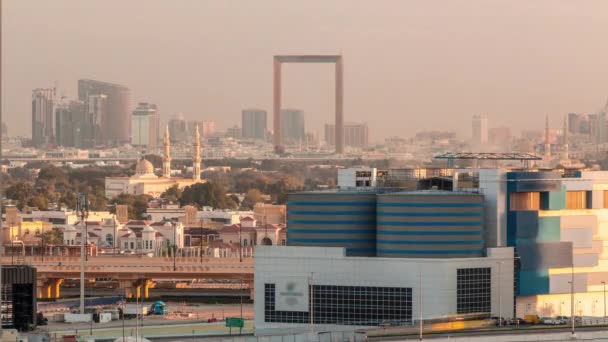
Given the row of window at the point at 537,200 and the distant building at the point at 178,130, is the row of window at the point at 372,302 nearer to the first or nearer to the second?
the row of window at the point at 537,200

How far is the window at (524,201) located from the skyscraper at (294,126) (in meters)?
126

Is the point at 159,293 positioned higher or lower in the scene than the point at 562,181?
lower

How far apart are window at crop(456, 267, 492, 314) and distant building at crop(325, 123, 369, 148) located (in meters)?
119

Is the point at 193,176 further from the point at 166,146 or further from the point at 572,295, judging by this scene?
the point at 572,295

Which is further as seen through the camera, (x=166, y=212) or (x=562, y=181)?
(x=166, y=212)

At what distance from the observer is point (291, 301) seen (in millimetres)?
48000

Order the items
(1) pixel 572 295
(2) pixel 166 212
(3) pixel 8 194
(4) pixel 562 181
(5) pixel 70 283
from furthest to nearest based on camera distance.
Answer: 1. (3) pixel 8 194
2. (2) pixel 166 212
3. (5) pixel 70 283
4. (4) pixel 562 181
5. (1) pixel 572 295

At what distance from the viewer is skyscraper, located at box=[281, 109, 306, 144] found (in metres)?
179

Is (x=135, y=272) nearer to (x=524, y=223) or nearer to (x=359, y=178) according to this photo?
(x=359, y=178)

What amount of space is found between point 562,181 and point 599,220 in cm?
179

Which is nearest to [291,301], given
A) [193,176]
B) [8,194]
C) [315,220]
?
[315,220]

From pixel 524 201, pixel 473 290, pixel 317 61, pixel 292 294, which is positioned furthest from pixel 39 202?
pixel 473 290

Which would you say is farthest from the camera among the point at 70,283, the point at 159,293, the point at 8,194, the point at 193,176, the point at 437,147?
the point at 193,176

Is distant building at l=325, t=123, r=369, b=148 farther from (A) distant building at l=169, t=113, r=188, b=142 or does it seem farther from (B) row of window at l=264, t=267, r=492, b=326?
(B) row of window at l=264, t=267, r=492, b=326
